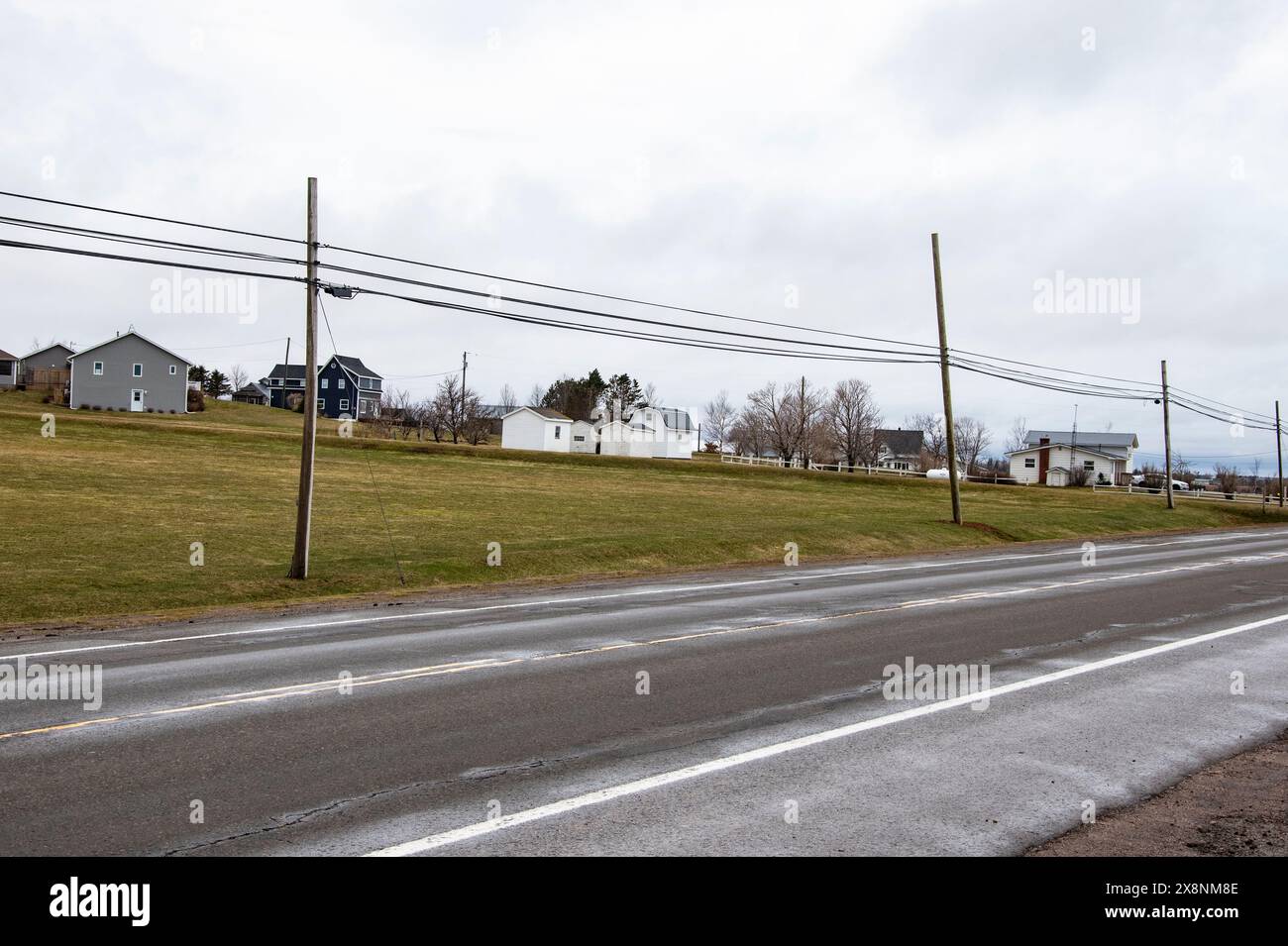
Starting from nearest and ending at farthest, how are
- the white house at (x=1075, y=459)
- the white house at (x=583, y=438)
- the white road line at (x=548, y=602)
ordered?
the white road line at (x=548, y=602) → the white house at (x=583, y=438) → the white house at (x=1075, y=459)

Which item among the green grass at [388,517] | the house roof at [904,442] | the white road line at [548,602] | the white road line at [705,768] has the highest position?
the house roof at [904,442]

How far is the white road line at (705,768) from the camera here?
249 inches

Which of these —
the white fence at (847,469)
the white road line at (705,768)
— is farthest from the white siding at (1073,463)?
the white road line at (705,768)

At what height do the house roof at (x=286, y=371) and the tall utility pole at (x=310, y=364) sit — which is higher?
the house roof at (x=286, y=371)

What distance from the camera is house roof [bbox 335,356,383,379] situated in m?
119

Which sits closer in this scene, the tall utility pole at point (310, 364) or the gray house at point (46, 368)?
the tall utility pole at point (310, 364)

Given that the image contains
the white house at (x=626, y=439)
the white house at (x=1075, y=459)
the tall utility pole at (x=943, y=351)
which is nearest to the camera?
the tall utility pole at (x=943, y=351)

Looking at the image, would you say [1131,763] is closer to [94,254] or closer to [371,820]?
[371,820]

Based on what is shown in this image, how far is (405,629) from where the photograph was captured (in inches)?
592

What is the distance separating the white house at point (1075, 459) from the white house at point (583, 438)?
46.6 metres

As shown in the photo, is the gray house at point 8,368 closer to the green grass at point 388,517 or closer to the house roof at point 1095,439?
the green grass at point 388,517
